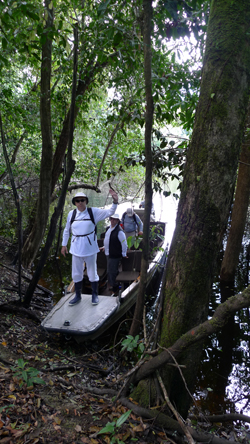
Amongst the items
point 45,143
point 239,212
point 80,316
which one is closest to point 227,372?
point 80,316

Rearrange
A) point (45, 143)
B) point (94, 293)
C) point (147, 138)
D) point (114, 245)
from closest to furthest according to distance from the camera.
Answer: point (147, 138) → point (94, 293) → point (45, 143) → point (114, 245)

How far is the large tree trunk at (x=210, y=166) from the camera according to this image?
2.40 metres

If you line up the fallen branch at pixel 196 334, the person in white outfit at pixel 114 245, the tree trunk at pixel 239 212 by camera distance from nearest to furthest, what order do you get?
the fallen branch at pixel 196 334 → the person in white outfit at pixel 114 245 → the tree trunk at pixel 239 212

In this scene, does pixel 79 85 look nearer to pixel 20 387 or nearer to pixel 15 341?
pixel 15 341

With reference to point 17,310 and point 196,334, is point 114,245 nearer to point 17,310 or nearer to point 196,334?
point 17,310

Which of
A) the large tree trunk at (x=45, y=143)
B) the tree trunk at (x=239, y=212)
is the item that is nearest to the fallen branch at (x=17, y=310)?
the large tree trunk at (x=45, y=143)

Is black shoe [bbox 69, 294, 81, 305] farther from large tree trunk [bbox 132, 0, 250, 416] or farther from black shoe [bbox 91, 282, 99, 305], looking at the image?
large tree trunk [bbox 132, 0, 250, 416]

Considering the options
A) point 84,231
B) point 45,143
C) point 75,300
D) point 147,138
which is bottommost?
point 75,300

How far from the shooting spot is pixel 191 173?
98.7 inches

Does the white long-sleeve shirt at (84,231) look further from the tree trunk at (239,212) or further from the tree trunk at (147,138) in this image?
the tree trunk at (239,212)

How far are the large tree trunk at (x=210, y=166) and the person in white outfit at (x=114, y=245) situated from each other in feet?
11.9

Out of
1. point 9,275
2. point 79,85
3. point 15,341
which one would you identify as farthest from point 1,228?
point 15,341

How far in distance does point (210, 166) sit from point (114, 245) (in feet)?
13.8

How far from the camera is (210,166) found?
2.41m
